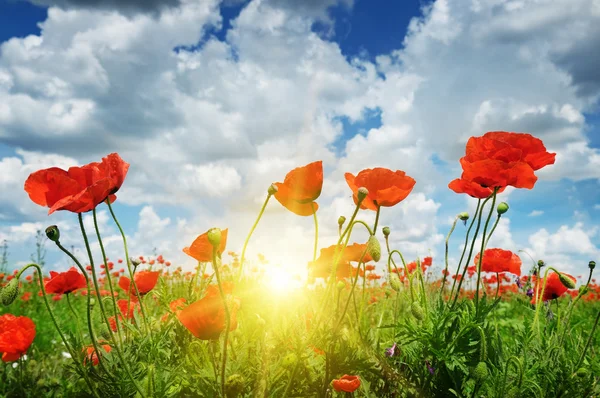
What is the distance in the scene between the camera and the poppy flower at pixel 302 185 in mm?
1613

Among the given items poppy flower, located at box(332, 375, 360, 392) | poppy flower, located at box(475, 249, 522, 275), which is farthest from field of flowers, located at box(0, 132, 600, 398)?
poppy flower, located at box(475, 249, 522, 275)

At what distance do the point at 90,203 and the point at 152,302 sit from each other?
10.3 feet

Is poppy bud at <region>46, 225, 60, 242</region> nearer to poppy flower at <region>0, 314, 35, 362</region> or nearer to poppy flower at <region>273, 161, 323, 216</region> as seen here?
poppy flower at <region>273, 161, 323, 216</region>

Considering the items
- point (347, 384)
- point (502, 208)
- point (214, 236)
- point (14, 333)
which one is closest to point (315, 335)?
point (347, 384)

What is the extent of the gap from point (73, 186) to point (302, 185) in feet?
2.28

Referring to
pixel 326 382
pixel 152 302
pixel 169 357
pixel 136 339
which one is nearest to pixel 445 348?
pixel 326 382

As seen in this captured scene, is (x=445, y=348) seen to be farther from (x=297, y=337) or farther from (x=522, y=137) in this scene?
(x=522, y=137)

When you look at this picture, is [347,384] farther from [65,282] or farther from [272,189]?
[65,282]

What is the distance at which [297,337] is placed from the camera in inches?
60.3

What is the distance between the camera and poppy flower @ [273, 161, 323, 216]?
1.61 metres

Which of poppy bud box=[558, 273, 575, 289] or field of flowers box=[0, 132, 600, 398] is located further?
poppy bud box=[558, 273, 575, 289]

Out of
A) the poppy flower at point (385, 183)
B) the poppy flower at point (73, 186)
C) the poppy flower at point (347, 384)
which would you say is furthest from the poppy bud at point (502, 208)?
the poppy flower at point (73, 186)

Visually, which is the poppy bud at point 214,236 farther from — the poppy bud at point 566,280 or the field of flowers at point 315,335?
the poppy bud at point 566,280

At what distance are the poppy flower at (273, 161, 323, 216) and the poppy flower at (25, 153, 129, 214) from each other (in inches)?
20.6
